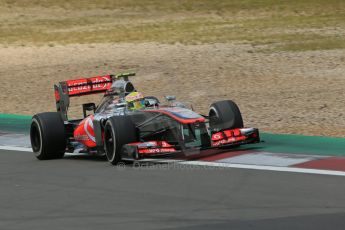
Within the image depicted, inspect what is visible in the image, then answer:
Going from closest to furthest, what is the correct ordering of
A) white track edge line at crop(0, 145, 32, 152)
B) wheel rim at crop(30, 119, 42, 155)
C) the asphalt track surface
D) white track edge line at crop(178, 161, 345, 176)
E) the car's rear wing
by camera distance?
the asphalt track surface, white track edge line at crop(178, 161, 345, 176), wheel rim at crop(30, 119, 42, 155), the car's rear wing, white track edge line at crop(0, 145, 32, 152)

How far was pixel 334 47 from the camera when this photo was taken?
1105 inches

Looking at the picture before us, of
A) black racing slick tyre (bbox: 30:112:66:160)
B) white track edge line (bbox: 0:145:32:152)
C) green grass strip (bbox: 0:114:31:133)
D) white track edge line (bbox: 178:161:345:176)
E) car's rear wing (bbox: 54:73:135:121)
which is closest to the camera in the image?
white track edge line (bbox: 178:161:345:176)

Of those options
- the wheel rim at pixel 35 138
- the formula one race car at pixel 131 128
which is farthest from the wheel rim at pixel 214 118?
the wheel rim at pixel 35 138

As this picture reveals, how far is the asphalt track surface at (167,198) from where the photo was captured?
948cm

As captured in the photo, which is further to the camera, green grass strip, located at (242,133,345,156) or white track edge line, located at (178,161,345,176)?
green grass strip, located at (242,133,345,156)

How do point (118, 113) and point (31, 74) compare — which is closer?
point (118, 113)

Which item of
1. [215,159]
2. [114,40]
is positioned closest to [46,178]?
[215,159]

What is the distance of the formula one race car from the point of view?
43.1 ft

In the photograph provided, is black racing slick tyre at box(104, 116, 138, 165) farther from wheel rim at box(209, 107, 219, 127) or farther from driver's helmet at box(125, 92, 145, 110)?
wheel rim at box(209, 107, 219, 127)

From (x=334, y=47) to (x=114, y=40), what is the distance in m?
8.81

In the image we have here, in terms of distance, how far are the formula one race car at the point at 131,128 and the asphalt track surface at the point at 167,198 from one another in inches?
13.6

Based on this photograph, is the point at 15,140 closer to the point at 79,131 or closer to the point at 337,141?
the point at 79,131

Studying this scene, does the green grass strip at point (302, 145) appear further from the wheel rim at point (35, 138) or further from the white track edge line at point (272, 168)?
the wheel rim at point (35, 138)

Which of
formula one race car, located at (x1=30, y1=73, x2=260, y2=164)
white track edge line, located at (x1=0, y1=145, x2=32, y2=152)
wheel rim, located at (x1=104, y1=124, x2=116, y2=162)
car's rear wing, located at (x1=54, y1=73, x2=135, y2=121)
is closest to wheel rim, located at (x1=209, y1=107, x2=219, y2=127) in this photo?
formula one race car, located at (x1=30, y1=73, x2=260, y2=164)
